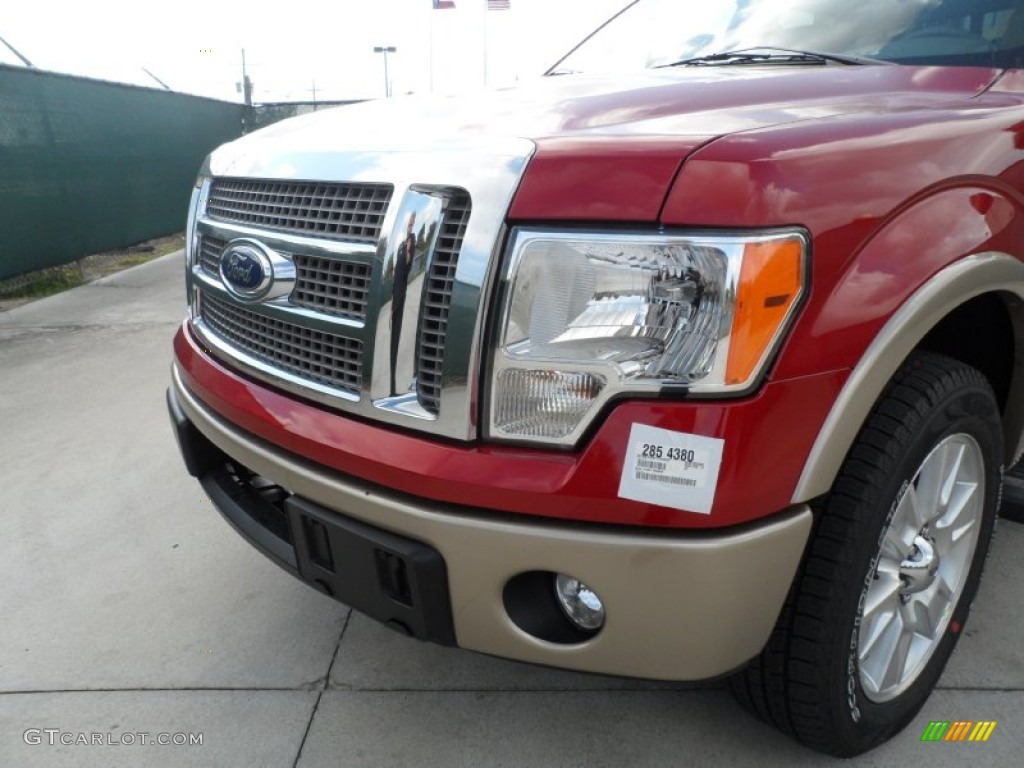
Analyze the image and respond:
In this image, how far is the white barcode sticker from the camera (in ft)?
4.31

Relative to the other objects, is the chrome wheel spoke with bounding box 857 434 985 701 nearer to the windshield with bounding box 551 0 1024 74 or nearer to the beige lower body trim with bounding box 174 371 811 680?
the beige lower body trim with bounding box 174 371 811 680

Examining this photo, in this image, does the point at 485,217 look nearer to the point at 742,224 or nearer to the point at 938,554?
the point at 742,224

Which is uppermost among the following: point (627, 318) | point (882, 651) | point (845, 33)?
point (845, 33)

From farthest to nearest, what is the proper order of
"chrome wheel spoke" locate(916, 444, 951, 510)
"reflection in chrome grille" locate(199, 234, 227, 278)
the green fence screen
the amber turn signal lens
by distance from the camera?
the green fence screen, "reflection in chrome grille" locate(199, 234, 227, 278), "chrome wheel spoke" locate(916, 444, 951, 510), the amber turn signal lens

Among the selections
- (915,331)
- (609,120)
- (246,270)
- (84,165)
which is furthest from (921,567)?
(84,165)

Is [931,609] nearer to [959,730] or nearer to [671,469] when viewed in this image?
[959,730]

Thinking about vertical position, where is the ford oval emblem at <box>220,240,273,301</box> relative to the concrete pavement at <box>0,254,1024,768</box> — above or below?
above

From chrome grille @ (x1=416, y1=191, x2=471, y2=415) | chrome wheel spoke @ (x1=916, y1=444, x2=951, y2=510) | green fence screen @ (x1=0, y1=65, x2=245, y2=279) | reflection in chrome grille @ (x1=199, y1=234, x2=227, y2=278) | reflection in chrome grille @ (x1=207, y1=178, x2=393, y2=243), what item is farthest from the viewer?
green fence screen @ (x1=0, y1=65, x2=245, y2=279)

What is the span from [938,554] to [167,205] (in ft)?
33.9

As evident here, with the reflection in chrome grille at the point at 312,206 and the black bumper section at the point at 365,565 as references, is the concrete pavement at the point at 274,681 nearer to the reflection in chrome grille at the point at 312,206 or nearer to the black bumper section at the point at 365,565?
the black bumper section at the point at 365,565

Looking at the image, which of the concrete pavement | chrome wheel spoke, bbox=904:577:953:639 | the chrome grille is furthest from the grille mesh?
chrome wheel spoke, bbox=904:577:953:639

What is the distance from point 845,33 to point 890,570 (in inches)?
58.8

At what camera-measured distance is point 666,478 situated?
1331 millimetres

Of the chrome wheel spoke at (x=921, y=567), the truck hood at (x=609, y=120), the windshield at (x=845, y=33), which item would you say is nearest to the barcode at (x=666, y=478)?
the truck hood at (x=609, y=120)
